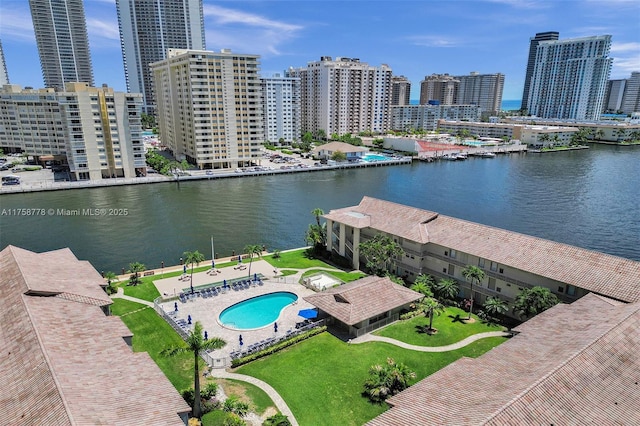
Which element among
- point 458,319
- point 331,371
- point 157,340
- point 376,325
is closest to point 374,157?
point 458,319

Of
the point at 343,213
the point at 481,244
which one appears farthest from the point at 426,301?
the point at 343,213

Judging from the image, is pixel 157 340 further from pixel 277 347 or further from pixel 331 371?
pixel 331 371

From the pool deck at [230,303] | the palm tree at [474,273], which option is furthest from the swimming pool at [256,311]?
the palm tree at [474,273]

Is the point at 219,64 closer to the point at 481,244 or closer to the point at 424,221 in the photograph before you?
the point at 424,221

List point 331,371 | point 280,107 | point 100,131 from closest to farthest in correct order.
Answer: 1. point 331,371
2. point 100,131
3. point 280,107

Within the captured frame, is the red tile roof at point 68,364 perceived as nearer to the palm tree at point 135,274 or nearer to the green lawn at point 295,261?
the palm tree at point 135,274

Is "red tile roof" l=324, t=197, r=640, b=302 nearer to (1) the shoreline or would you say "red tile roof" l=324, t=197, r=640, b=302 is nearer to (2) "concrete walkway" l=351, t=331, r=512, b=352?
(2) "concrete walkway" l=351, t=331, r=512, b=352
